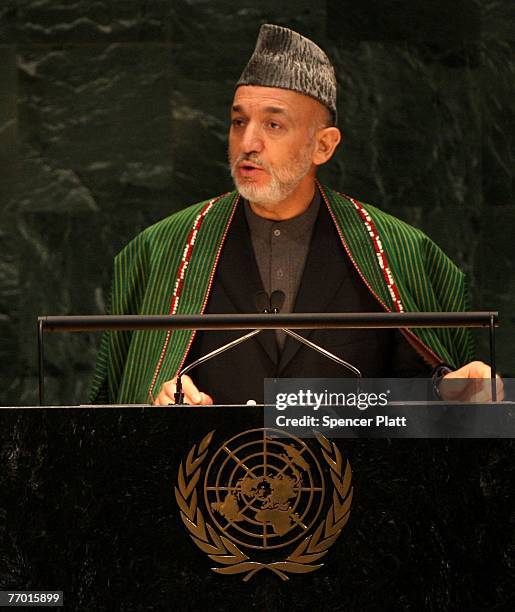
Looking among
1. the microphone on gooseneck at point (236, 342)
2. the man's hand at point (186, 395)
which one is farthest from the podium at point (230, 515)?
the man's hand at point (186, 395)

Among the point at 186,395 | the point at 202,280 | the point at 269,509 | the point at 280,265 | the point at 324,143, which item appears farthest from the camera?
the point at 324,143

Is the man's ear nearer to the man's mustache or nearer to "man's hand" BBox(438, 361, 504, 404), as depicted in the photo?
the man's mustache

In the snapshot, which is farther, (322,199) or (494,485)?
(322,199)

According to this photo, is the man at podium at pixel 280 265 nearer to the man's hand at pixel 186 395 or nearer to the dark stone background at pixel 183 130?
the man's hand at pixel 186 395

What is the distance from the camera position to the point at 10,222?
4586 mm

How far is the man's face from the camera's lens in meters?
3.75

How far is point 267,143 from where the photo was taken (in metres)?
3.77

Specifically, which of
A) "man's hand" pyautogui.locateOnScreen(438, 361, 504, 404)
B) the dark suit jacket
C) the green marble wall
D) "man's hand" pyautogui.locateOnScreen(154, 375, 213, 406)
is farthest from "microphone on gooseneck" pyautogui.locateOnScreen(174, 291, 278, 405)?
the green marble wall

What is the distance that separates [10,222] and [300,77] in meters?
1.33

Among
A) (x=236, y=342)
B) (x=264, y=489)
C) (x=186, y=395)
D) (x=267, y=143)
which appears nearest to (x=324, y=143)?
(x=267, y=143)

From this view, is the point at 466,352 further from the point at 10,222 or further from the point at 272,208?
the point at 10,222

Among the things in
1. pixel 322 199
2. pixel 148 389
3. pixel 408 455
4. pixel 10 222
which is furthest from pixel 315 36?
pixel 408 455

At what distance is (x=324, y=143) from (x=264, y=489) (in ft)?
6.05

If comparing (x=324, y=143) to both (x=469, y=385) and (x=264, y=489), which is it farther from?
(x=264, y=489)
